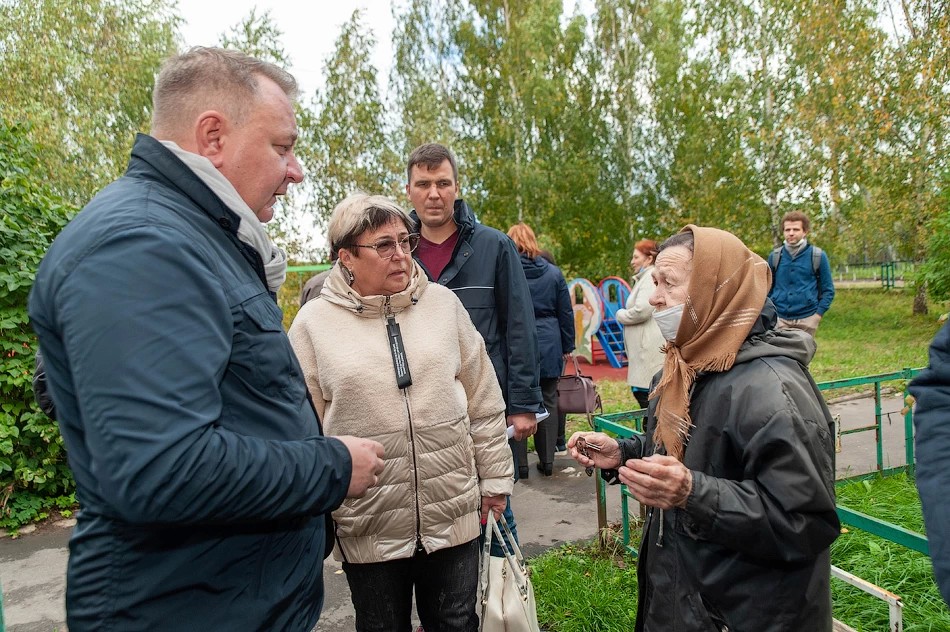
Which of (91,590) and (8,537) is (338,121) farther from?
(91,590)

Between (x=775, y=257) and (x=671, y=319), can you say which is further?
(x=775, y=257)

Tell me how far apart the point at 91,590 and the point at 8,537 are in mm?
4671

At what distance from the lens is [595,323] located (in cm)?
1210

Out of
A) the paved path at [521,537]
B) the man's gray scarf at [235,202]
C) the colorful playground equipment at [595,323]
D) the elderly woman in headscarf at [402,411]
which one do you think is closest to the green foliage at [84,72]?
the colorful playground equipment at [595,323]

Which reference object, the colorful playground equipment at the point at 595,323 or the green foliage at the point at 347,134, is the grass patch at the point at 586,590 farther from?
the green foliage at the point at 347,134

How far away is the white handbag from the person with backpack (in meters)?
6.50

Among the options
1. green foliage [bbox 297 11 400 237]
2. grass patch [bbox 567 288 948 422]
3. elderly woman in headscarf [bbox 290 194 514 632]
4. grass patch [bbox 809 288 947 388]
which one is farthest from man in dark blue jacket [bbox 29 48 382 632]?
green foliage [bbox 297 11 400 237]

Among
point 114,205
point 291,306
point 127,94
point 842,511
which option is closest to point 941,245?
point 842,511

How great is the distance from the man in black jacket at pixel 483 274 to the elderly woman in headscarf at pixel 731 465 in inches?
49.3

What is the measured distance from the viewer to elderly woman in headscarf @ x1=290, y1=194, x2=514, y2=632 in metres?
2.29

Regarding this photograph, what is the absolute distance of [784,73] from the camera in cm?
2030

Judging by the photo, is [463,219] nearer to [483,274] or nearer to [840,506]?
[483,274]

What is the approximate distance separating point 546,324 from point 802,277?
3906 millimetres

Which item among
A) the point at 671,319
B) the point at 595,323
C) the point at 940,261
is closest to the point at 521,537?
the point at 671,319
